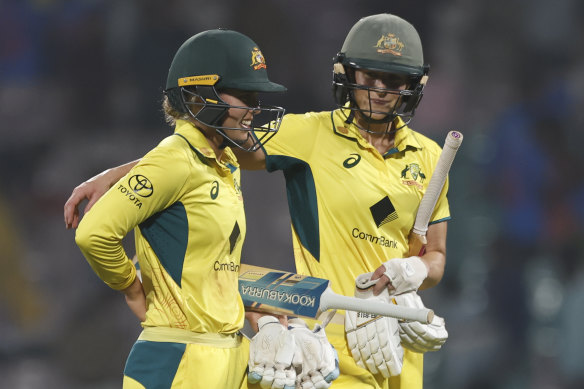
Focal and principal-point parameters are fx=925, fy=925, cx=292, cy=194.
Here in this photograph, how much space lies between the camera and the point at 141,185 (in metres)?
2.22

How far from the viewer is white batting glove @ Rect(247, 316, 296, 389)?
2357 mm

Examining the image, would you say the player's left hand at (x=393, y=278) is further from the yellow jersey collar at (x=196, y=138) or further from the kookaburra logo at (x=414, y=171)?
the yellow jersey collar at (x=196, y=138)

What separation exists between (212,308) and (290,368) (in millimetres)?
261

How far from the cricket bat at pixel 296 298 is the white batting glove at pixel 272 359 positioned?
9 centimetres

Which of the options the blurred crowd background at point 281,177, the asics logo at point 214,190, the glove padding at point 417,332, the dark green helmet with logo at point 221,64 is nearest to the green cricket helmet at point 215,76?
the dark green helmet with logo at point 221,64

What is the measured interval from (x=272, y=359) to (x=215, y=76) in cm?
75

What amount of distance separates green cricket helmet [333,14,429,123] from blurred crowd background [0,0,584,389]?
227 cm

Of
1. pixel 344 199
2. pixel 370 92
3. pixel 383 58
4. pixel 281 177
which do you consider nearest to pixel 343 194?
pixel 344 199

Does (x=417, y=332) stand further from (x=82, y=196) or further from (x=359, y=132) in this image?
(x=82, y=196)

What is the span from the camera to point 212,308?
2.33 metres

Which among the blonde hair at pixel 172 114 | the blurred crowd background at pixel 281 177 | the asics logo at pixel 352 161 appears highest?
the blonde hair at pixel 172 114

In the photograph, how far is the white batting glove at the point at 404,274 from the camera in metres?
2.72

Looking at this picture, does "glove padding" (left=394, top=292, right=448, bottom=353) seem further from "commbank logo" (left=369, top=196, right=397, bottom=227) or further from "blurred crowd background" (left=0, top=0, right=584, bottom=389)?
"blurred crowd background" (left=0, top=0, right=584, bottom=389)

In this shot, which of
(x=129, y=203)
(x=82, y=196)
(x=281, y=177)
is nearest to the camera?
(x=129, y=203)
